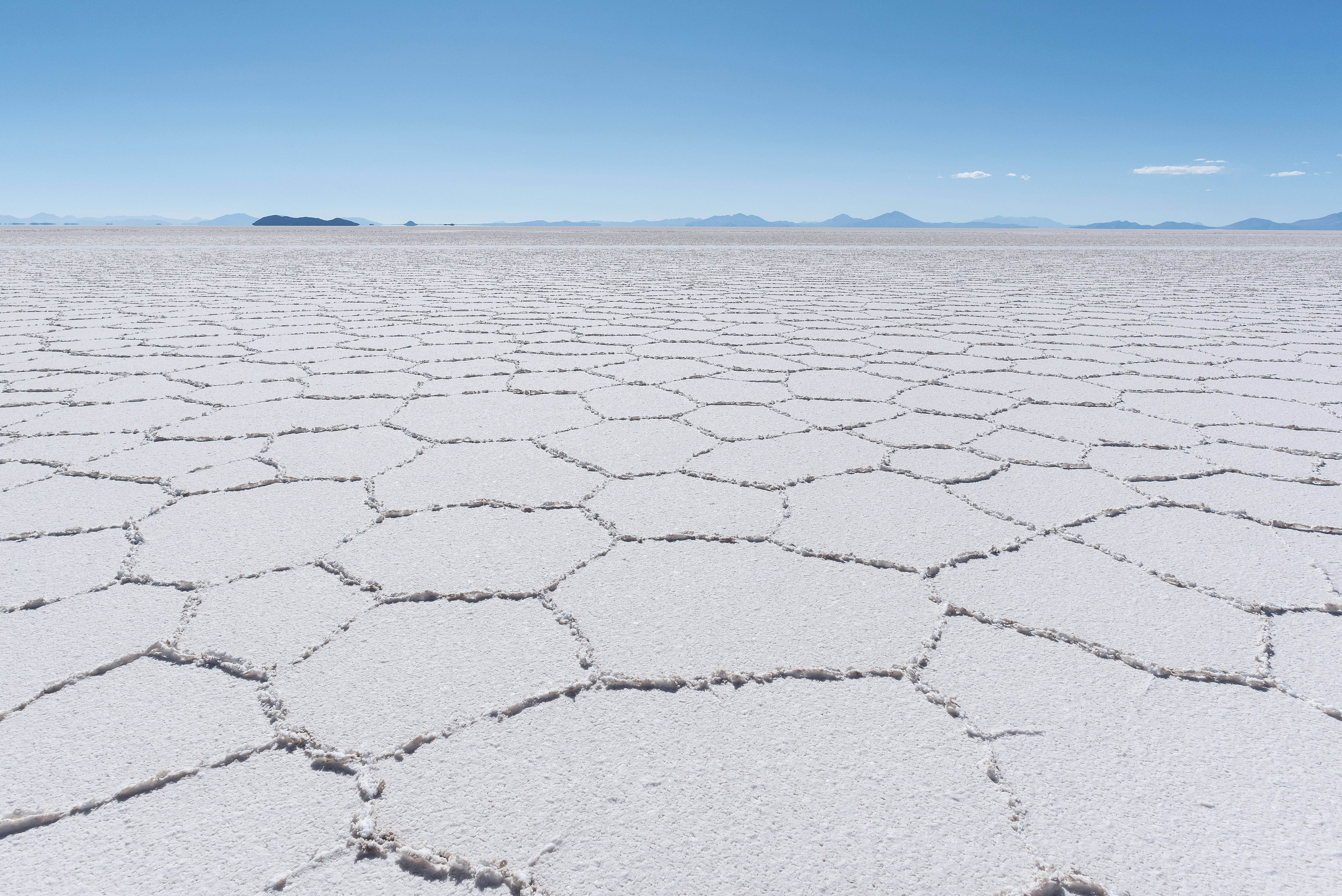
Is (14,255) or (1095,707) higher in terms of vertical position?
(14,255)

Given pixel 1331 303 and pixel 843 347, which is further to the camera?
pixel 1331 303

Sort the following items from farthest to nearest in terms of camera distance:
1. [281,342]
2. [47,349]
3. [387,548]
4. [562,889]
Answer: [281,342] → [47,349] → [387,548] → [562,889]

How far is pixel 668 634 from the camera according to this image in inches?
32.6

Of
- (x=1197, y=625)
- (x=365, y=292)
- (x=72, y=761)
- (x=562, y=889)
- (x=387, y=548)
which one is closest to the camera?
(x=562, y=889)

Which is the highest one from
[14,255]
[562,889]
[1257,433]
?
[14,255]

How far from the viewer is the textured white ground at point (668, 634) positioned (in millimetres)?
561

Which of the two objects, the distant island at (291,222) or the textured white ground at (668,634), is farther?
the distant island at (291,222)

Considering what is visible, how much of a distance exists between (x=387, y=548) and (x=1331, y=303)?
16.3 ft

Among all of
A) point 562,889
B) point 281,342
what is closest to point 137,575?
point 562,889

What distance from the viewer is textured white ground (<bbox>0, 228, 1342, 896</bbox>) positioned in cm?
56

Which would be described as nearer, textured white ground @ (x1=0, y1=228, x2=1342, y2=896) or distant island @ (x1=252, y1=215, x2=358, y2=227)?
textured white ground @ (x1=0, y1=228, x2=1342, y2=896)

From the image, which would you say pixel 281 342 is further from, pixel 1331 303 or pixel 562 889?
pixel 1331 303

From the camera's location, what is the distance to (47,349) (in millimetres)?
2451

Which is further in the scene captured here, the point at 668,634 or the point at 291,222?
the point at 291,222
